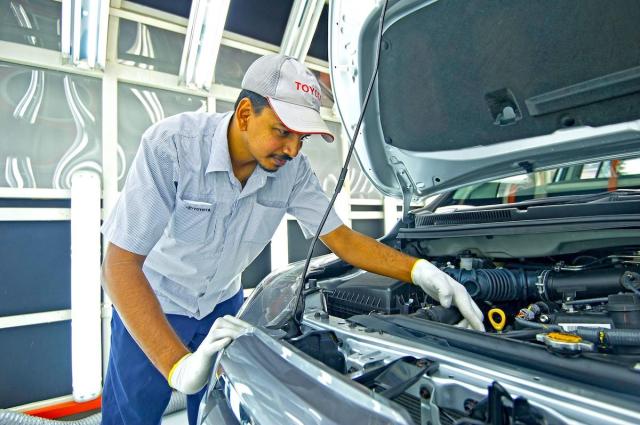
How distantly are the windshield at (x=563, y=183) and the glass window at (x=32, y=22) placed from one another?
2472 mm

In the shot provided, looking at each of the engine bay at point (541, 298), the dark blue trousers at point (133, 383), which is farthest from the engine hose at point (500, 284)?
the dark blue trousers at point (133, 383)

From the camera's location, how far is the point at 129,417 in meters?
1.41

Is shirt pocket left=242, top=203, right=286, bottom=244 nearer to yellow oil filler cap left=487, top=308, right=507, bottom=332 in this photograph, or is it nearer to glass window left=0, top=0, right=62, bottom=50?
yellow oil filler cap left=487, top=308, right=507, bottom=332

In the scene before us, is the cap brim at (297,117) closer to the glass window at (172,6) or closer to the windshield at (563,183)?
the windshield at (563,183)

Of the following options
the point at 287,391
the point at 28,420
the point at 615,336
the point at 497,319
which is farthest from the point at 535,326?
the point at 28,420

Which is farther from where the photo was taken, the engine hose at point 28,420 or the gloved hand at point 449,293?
the engine hose at point 28,420

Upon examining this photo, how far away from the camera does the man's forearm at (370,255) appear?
→ 4.41ft

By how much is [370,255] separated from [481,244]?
0.38m

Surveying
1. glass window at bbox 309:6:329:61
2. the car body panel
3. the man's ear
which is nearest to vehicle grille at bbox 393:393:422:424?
the car body panel

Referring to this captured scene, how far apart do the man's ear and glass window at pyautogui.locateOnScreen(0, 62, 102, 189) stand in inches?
62.6

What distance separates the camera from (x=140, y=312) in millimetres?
1004

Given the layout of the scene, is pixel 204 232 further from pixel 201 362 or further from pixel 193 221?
pixel 201 362

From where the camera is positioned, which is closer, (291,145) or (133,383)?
(291,145)

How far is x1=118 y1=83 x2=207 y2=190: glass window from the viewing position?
2.49 meters
